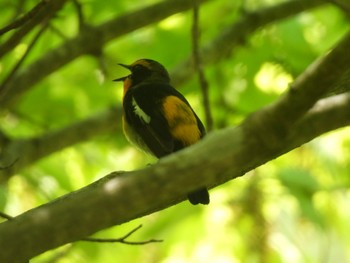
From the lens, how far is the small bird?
3320 millimetres

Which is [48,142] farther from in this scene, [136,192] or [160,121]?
[136,192]

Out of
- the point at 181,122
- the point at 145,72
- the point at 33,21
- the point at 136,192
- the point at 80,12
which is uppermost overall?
the point at 136,192

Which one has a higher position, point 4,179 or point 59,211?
point 59,211

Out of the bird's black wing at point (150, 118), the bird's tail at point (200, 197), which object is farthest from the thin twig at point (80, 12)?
the bird's tail at point (200, 197)

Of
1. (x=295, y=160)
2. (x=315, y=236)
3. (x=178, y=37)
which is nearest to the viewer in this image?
(x=178, y=37)

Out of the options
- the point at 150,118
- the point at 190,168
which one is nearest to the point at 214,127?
the point at 150,118

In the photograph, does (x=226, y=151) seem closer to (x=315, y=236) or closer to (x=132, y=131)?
(x=132, y=131)

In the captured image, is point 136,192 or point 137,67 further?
point 137,67

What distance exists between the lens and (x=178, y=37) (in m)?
4.12

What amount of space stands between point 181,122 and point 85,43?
689 millimetres

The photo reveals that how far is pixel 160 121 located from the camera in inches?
135

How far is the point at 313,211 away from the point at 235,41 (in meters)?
1.26

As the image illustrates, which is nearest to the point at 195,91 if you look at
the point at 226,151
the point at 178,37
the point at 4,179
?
the point at 178,37

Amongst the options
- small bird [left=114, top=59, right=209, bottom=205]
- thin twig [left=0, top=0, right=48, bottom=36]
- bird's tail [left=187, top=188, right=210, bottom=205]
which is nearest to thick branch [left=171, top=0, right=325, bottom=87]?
small bird [left=114, top=59, right=209, bottom=205]
